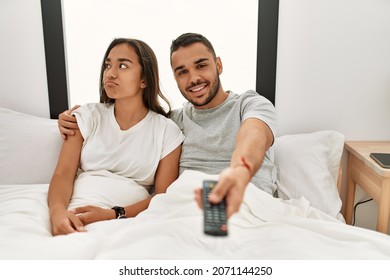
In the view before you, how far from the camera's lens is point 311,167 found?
1.10m

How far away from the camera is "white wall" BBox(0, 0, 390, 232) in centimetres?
114

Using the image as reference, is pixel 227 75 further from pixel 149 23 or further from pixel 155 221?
pixel 155 221

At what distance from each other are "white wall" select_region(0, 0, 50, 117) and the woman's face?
31 cm

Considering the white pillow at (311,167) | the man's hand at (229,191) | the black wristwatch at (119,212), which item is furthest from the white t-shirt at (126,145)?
the man's hand at (229,191)

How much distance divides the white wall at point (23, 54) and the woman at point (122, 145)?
0.84 feet

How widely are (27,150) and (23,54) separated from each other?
0.33 metres

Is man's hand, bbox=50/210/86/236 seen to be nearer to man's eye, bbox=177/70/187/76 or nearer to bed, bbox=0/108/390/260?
bed, bbox=0/108/390/260

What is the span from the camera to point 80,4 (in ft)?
3.74

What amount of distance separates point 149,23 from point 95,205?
1.93 feet

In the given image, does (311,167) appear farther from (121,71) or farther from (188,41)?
(121,71)

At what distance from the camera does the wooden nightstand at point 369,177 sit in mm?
1030

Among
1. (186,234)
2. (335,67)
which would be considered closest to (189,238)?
(186,234)

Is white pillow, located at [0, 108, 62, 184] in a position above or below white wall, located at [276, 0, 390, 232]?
below

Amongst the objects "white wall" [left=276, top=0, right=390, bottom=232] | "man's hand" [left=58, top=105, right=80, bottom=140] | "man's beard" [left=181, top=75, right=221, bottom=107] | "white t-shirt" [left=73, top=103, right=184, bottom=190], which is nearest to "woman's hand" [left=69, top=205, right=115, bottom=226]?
"white t-shirt" [left=73, top=103, right=184, bottom=190]
